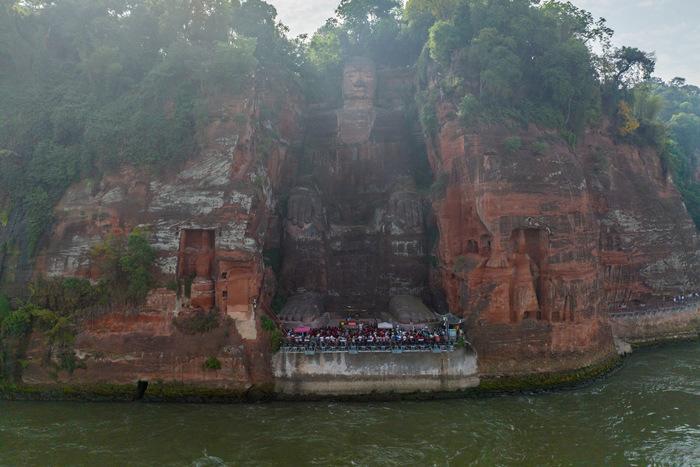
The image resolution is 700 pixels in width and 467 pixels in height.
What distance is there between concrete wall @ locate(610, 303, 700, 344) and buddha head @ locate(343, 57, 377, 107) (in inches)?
902

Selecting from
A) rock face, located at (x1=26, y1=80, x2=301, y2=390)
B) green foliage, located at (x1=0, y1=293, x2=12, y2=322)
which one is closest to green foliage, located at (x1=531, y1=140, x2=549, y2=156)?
rock face, located at (x1=26, y1=80, x2=301, y2=390)

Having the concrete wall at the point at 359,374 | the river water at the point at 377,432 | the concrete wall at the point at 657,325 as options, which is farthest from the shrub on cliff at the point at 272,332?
the concrete wall at the point at 657,325

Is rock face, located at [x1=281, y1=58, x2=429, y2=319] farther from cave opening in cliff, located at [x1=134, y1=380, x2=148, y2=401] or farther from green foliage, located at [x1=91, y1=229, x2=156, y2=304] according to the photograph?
cave opening in cliff, located at [x1=134, y1=380, x2=148, y2=401]

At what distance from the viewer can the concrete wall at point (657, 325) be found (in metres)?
30.6

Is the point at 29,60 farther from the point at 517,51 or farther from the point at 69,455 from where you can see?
the point at 517,51

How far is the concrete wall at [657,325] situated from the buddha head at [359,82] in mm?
22914

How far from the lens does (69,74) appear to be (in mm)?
26594

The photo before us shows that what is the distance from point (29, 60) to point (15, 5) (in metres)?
3.48

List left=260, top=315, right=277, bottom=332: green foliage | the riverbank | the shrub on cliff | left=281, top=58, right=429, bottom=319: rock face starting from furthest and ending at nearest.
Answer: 1. left=281, top=58, right=429, bottom=319: rock face
2. left=260, top=315, right=277, bottom=332: green foliage
3. the shrub on cliff
4. the riverbank

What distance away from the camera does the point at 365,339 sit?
878 inches

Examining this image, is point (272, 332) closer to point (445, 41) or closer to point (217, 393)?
point (217, 393)

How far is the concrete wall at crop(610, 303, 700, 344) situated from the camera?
100 ft

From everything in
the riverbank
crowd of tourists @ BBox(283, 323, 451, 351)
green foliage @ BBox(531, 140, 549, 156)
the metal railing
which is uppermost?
green foliage @ BBox(531, 140, 549, 156)

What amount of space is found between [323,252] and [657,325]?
898 inches
